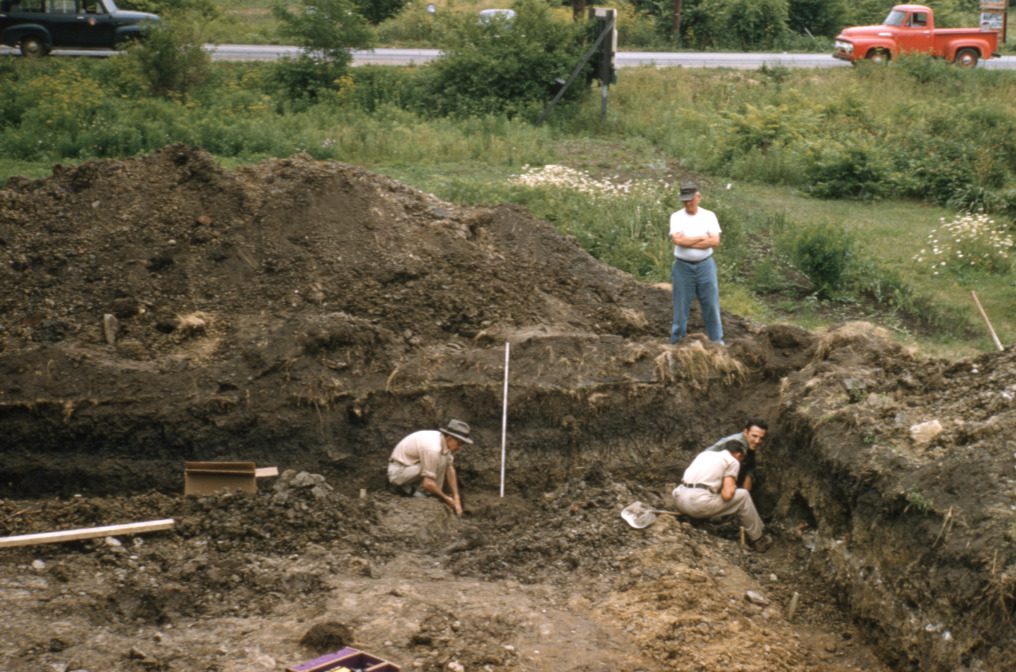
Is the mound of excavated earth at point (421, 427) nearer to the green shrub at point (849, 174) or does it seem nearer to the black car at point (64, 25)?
A: the green shrub at point (849, 174)

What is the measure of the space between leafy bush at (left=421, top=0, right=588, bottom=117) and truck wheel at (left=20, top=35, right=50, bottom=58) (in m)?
8.60

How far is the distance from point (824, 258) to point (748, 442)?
6.01m

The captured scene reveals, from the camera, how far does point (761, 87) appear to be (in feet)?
92.8

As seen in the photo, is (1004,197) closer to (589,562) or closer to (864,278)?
(864,278)

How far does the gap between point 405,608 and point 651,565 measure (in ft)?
6.62

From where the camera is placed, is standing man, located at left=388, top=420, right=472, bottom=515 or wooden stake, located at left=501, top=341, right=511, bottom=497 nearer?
standing man, located at left=388, top=420, right=472, bottom=515

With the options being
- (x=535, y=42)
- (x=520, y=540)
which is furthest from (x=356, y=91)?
(x=520, y=540)

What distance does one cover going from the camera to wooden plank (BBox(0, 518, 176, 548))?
33.6 ft

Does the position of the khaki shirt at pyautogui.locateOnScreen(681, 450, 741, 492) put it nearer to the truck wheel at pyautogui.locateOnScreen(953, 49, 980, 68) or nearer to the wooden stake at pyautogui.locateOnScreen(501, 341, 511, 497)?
the wooden stake at pyautogui.locateOnScreen(501, 341, 511, 497)

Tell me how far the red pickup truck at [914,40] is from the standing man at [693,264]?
18855 millimetres

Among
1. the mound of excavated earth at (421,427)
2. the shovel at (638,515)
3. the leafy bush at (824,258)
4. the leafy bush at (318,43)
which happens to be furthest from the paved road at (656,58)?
the shovel at (638,515)

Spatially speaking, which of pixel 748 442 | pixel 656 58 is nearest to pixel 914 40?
pixel 656 58

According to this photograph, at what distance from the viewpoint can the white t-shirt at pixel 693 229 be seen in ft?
43.9

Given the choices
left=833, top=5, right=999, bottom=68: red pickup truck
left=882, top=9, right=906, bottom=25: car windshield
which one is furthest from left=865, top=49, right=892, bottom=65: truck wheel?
left=882, top=9, right=906, bottom=25: car windshield
